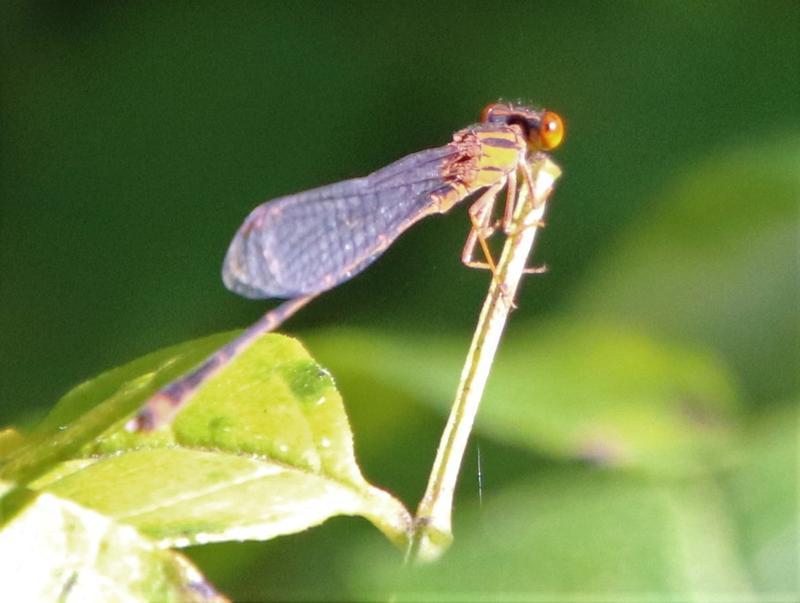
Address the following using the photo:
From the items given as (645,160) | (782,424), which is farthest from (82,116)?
(782,424)

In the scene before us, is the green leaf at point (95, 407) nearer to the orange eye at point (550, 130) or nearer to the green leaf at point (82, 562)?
the green leaf at point (82, 562)

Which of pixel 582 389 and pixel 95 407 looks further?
pixel 582 389

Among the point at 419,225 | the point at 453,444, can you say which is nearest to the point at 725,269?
the point at 419,225

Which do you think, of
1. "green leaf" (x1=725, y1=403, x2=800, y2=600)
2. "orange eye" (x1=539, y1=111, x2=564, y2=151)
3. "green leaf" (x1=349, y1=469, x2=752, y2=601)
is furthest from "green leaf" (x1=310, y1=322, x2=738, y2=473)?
"orange eye" (x1=539, y1=111, x2=564, y2=151)

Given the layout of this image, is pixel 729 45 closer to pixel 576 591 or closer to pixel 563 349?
pixel 563 349

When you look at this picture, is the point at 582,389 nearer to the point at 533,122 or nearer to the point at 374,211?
the point at 374,211

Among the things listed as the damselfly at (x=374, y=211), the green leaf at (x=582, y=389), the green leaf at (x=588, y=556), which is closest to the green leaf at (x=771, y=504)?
the green leaf at (x=588, y=556)
